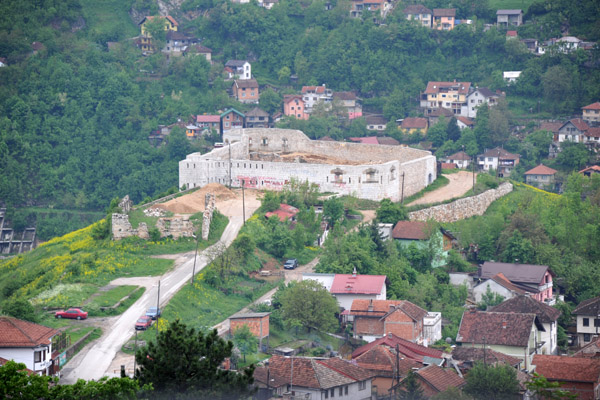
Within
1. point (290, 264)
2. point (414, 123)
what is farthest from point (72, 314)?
point (414, 123)

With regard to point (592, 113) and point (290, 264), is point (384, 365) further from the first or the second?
point (592, 113)

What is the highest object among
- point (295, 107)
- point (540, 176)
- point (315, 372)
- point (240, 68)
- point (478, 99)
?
point (240, 68)

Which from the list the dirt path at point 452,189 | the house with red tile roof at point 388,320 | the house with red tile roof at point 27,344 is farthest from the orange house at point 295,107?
the house with red tile roof at point 27,344

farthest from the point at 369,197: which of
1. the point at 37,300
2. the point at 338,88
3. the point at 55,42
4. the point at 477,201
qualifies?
the point at 55,42

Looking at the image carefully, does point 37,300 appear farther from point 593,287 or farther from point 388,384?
point 593,287

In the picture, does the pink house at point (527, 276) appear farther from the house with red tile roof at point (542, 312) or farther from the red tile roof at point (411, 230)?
the house with red tile roof at point (542, 312)

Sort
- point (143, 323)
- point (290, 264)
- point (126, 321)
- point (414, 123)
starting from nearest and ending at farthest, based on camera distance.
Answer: point (143, 323)
point (126, 321)
point (290, 264)
point (414, 123)

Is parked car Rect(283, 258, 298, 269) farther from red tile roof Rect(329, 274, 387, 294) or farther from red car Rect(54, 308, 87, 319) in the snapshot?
red car Rect(54, 308, 87, 319)
